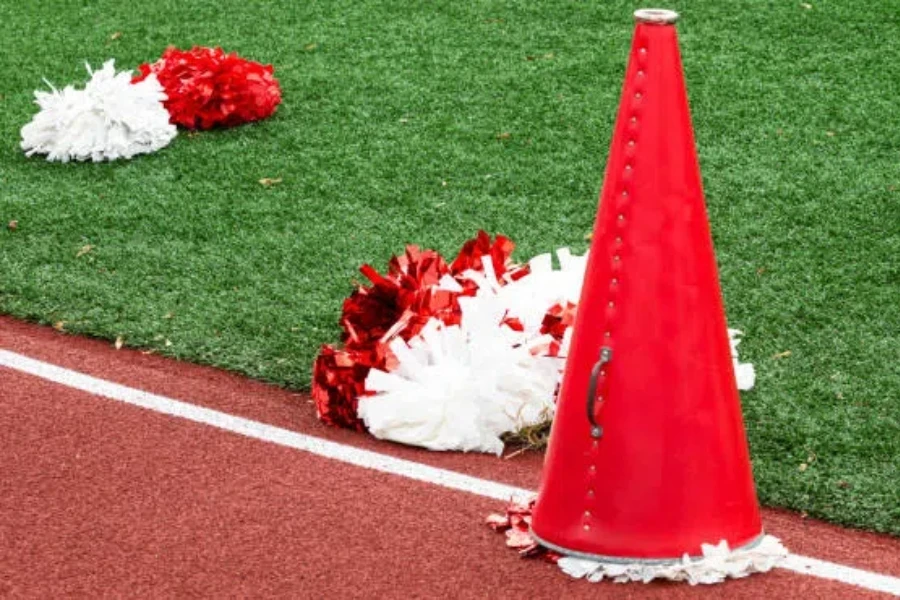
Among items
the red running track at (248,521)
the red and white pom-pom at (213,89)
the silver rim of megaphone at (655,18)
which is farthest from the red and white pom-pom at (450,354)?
the red and white pom-pom at (213,89)

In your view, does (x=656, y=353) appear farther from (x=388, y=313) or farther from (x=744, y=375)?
(x=388, y=313)

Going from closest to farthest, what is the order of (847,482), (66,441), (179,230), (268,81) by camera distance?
(847,482)
(66,441)
(179,230)
(268,81)

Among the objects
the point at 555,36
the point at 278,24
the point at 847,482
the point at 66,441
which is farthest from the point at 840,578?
the point at 278,24

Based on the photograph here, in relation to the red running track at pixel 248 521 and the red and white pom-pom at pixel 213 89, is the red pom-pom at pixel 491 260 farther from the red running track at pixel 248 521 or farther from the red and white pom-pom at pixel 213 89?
the red and white pom-pom at pixel 213 89

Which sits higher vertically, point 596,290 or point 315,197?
point 596,290

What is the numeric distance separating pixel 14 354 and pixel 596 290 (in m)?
2.82

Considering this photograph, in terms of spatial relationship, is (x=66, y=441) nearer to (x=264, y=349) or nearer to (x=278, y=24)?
(x=264, y=349)

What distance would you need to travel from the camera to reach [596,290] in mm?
4734

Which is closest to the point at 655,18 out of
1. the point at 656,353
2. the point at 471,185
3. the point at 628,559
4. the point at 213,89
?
the point at 656,353

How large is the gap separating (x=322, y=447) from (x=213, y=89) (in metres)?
4.09

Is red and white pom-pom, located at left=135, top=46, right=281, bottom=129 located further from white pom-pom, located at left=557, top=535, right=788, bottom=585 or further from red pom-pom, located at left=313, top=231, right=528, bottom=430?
white pom-pom, located at left=557, top=535, right=788, bottom=585

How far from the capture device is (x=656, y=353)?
4664 mm

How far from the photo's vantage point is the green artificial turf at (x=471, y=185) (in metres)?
6.32

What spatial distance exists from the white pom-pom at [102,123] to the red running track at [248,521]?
2.98m
